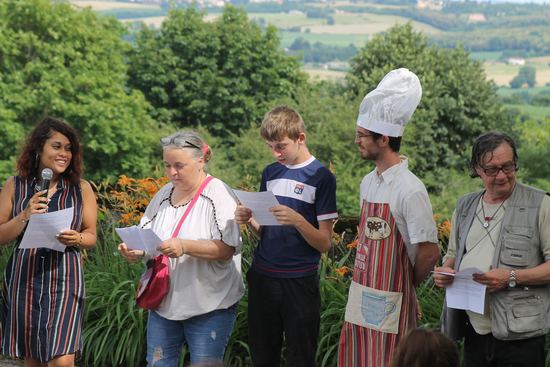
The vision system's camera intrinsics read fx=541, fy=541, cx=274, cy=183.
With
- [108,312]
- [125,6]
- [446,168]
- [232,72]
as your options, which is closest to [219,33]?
[232,72]

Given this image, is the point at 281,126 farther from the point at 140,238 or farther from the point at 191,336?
the point at 191,336

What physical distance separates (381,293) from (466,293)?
0.40 meters

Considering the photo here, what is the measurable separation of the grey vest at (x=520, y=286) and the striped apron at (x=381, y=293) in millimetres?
410

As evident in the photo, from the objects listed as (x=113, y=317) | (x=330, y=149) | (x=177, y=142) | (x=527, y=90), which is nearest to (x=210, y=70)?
(x=330, y=149)

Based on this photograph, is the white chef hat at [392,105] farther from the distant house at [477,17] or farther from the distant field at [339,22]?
the distant house at [477,17]

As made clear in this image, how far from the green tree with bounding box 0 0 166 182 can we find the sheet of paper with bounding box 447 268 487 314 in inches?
775

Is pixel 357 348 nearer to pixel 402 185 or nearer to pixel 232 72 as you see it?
pixel 402 185

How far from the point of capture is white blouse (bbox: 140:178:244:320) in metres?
2.87

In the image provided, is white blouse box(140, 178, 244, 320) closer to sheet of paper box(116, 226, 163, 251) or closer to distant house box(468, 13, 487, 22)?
sheet of paper box(116, 226, 163, 251)

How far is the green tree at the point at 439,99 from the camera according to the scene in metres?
17.5

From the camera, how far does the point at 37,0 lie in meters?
21.1

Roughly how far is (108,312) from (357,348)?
7.64 ft

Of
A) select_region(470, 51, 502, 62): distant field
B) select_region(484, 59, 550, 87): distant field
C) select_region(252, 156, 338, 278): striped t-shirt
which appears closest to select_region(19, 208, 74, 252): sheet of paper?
select_region(252, 156, 338, 278): striped t-shirt

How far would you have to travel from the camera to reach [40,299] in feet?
10.4
